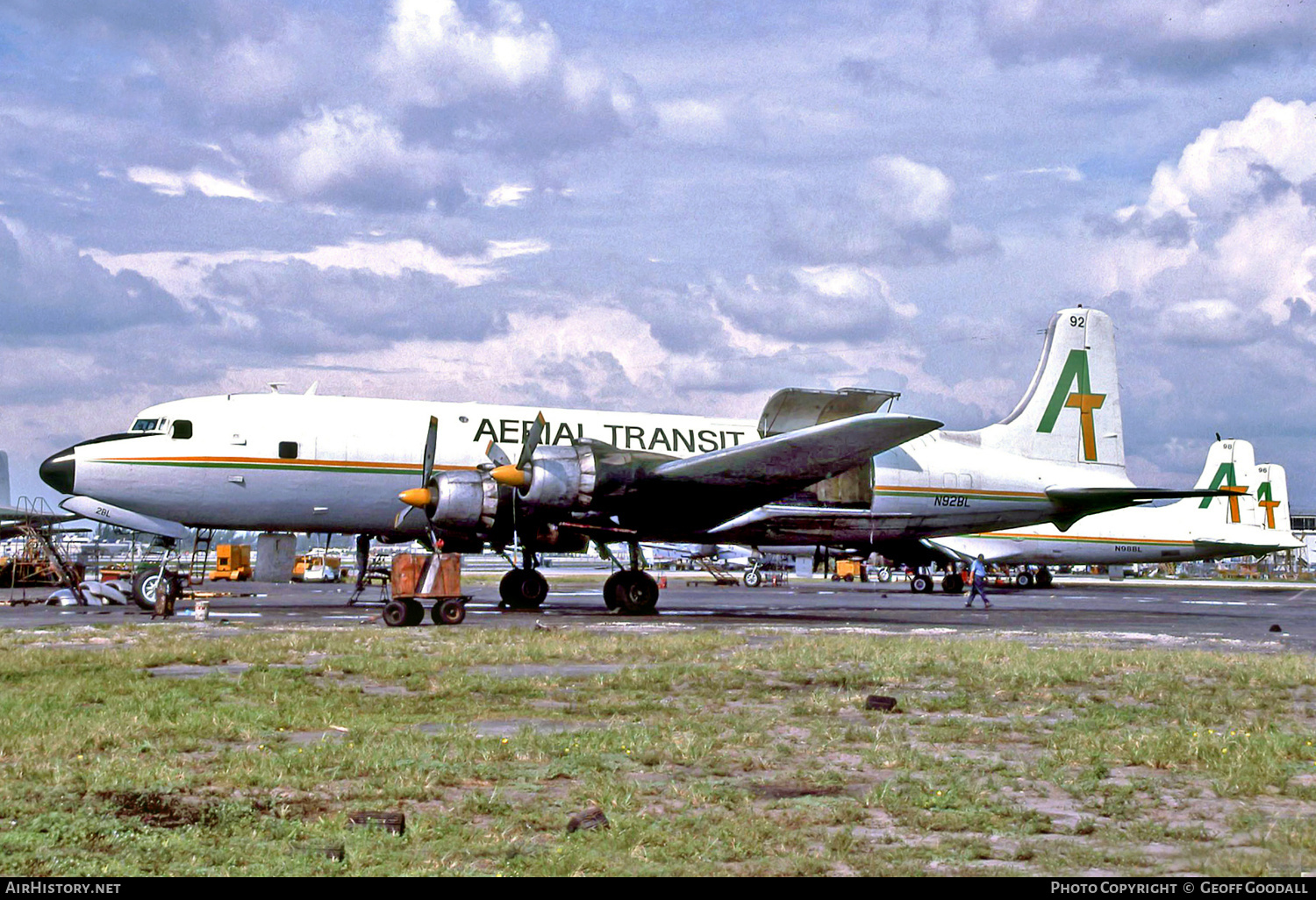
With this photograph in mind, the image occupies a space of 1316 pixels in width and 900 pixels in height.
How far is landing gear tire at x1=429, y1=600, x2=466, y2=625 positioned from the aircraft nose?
1018 centimetres

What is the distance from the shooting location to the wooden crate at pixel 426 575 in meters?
22.6

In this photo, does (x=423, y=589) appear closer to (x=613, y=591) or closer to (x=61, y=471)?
(x=613, y=591)

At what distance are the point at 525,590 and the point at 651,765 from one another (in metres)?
21.7

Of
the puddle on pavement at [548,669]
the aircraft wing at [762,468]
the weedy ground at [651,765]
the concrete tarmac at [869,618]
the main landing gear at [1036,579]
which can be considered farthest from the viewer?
the main landing gear at [1036,579]

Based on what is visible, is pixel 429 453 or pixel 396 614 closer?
pixel 396 614

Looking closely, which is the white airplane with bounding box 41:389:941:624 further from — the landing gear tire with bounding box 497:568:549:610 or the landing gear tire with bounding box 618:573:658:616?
the landing gear tire with bounding box 497:568:549:610

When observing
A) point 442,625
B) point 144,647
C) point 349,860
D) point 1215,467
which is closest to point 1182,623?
point 442,625

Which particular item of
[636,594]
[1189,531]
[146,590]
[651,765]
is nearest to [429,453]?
[636,594]

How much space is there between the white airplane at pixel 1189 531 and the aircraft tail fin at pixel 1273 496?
0.05 m

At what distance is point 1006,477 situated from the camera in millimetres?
33031

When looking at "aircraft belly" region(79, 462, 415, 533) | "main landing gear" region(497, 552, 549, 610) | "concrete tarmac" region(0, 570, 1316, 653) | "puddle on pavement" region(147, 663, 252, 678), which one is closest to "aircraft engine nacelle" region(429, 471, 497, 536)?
"concrete tarmac" region(0, 570, 1316, 653)

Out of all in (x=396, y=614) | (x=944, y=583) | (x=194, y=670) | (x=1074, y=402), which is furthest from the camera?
(x=944, y=583)

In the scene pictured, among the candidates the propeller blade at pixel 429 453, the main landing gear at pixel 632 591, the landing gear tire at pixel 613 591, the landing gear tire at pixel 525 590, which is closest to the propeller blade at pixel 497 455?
the propeller blade at pixel 429 453

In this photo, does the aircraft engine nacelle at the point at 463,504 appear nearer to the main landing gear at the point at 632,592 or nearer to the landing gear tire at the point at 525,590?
the main landing gear at the point at 632,592
